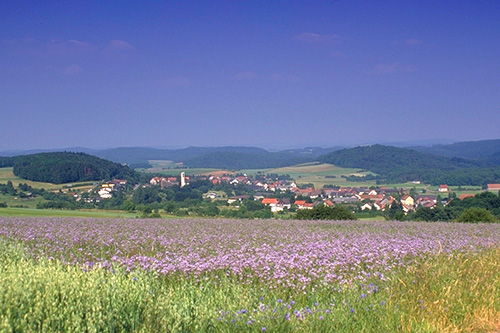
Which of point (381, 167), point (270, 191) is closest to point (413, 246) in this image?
point (270, 191)

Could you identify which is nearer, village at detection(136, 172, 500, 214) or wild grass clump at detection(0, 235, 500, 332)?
wild grass clump at detection(0, 235, 500, 332)

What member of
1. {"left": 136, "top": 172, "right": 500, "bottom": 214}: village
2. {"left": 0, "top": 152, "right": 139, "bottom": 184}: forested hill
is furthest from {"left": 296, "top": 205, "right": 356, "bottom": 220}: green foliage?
{"left": 0, "top": 152, "right": 139, "bottom": 184}: forested hill

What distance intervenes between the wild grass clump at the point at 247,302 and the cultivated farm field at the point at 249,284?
0.02 m

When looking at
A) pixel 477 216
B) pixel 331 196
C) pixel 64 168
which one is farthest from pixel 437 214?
pixel 64 168

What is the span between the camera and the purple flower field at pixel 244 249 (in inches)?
285

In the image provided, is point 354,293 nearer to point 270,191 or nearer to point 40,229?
point 40,229

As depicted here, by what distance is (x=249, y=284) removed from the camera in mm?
6879

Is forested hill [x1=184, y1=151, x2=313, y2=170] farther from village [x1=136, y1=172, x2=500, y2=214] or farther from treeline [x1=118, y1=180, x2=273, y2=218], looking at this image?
treeline [x1=118, y1=180, x2=273, y2=218]

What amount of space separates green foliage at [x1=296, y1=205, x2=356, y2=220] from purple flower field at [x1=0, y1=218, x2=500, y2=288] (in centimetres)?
869

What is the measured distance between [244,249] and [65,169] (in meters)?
71.7

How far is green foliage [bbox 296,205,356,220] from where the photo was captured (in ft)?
70.3

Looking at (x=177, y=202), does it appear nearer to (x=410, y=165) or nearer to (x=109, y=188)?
(x=109, y=188)

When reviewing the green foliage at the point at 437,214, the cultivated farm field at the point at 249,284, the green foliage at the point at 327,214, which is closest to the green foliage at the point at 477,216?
the green foliage at the point at 327,214

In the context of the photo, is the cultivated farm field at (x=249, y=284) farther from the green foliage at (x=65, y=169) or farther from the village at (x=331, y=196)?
the green foliage at (x=65, y=169)
